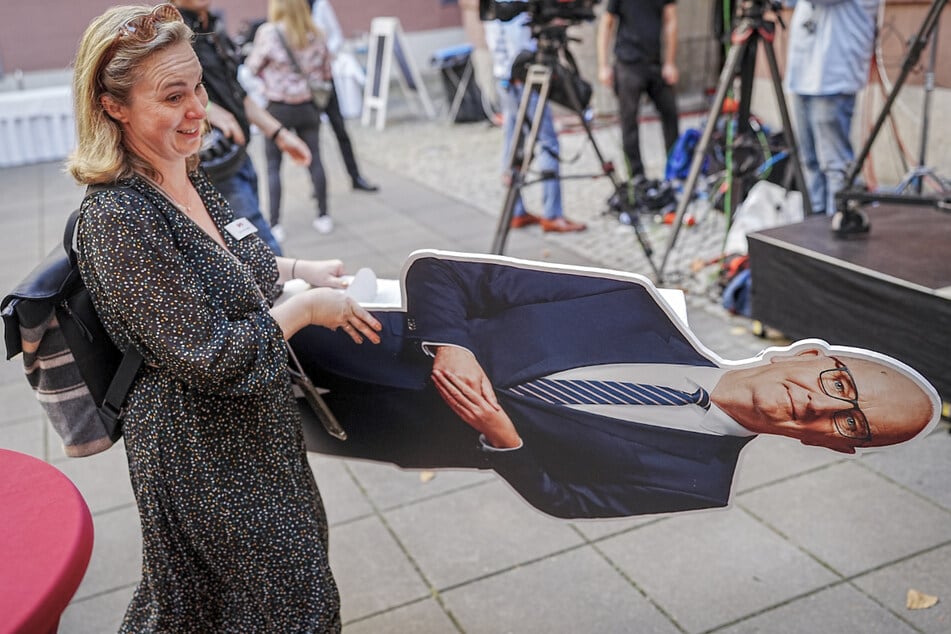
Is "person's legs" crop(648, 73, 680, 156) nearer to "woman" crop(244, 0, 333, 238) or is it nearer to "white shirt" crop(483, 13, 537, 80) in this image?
"white shirt" crop(483, 13, 537, 80)

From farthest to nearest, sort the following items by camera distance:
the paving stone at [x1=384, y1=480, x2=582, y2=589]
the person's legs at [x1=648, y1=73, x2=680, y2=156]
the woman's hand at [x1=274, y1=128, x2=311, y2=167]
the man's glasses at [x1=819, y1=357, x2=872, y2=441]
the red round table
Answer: the person's legs at [x1=648, y1=73, x2=680, y2=156] < the woman's hand at [x1=274, y1=128, x2=311, y2=167] < the paving stone at [x1=384, y1=480, x2=582, y2=589] < the man's glasses at [x1=819, y1=357, x2=872, y2=441] < the red round table

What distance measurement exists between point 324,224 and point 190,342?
5.95 meters

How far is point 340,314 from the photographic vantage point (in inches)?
83.0

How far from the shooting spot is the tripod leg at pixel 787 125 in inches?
197

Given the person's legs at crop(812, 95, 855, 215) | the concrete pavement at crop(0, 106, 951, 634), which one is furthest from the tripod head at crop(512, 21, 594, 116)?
the concrete pavement at crop(0, 106, 951, 634)

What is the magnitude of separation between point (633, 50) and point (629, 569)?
512cm

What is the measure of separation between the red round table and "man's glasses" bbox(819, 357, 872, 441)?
52.3 inches

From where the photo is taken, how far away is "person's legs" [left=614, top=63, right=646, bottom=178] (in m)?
7.42

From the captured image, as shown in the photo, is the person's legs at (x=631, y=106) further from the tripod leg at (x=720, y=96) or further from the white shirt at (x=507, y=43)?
the tripod leg at (x=720, y=96)

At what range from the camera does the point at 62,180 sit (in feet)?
34.3

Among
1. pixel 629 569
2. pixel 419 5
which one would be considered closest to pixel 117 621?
pixel 629 569

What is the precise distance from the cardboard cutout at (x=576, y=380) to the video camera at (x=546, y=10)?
3311 mm

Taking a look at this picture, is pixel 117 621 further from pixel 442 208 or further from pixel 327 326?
pixel 442 208

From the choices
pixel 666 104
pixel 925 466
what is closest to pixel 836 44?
pixel 666 104
